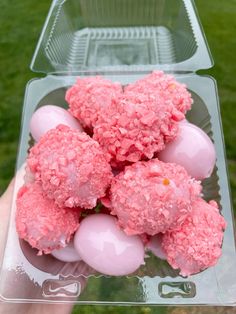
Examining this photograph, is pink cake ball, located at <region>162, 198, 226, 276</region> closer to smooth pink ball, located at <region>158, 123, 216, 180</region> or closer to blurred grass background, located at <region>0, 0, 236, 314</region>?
smooth pink ball, located at <region>158, 123, 216, 180</region>

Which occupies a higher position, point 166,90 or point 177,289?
point 166,90

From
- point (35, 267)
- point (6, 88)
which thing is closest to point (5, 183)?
point (6, 88)

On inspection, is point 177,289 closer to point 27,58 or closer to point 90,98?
point 90,98

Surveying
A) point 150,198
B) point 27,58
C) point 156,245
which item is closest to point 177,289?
point 156,245

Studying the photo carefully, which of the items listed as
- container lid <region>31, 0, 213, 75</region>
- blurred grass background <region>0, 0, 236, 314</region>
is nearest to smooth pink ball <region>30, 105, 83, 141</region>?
container lid <region>31, 0, 213, 75</region>

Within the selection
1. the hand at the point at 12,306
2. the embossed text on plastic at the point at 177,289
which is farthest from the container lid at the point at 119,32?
the embossed text on plastic at the point at 177,289

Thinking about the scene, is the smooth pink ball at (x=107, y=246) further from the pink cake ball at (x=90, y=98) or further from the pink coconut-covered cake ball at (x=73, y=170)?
the pink cake ball at (x=90, y=98)
